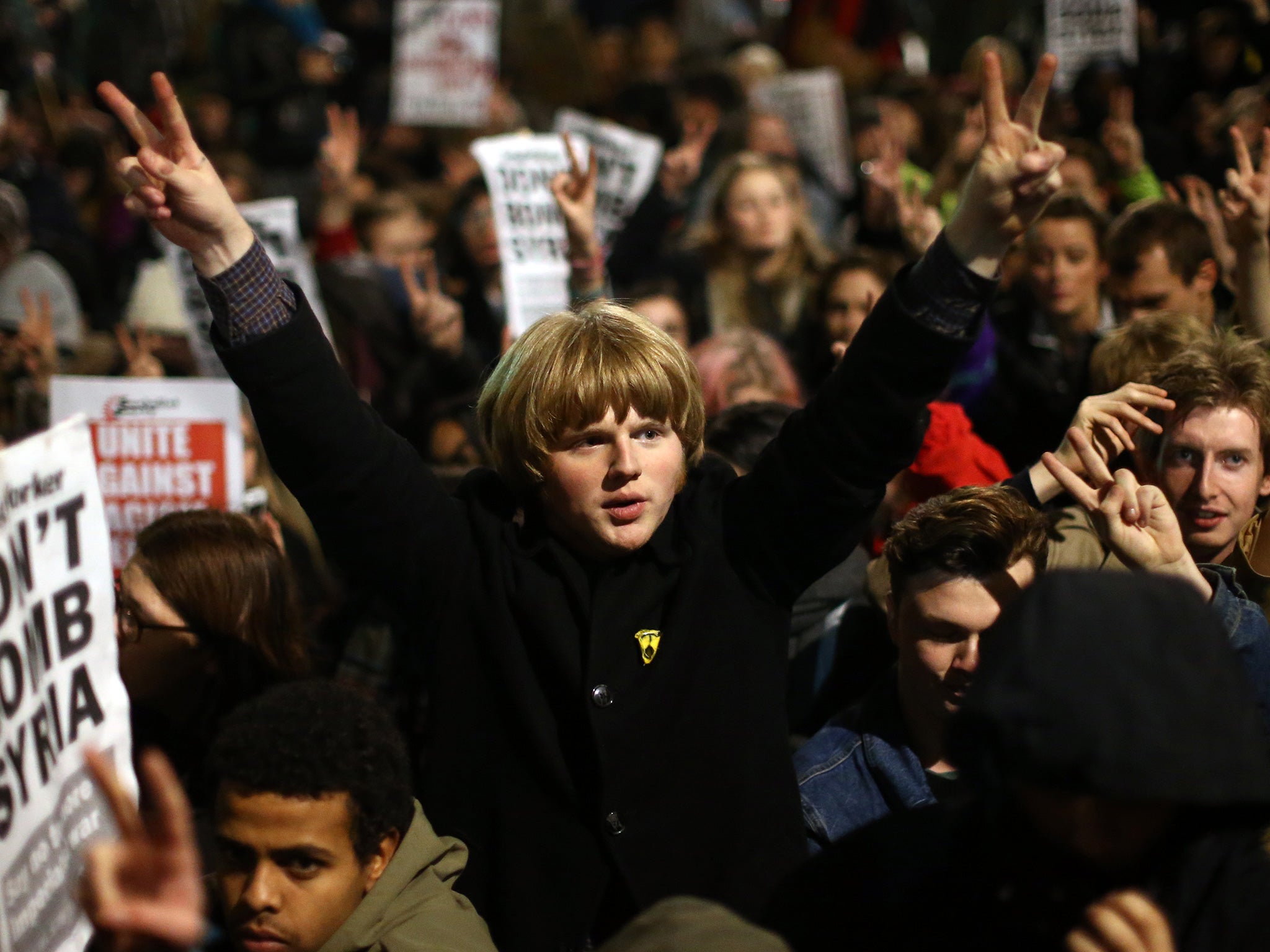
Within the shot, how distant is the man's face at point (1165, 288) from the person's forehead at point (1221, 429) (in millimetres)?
1377

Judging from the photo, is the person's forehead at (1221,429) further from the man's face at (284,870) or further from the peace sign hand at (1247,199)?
the man's face at (284,870)

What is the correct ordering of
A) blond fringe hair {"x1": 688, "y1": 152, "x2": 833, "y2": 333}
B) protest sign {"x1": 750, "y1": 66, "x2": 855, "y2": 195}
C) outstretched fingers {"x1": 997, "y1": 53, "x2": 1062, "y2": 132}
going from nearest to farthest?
1. outstretched fingers {"x1": 997, "y1": 53, "x2": 1062, "y2": 132}
2. blond fringe hair {"x1": 688, "y1": 152, "x2": 833, "y2": 333}
3. protest sign {"x1": 750, "y1": 66, "x2": 855, "y2": 195}

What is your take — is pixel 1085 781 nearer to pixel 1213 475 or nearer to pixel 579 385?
pixel 579 385

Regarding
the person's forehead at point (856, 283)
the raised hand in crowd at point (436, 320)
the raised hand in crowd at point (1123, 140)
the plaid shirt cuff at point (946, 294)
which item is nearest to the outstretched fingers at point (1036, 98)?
the plaid shirt cuff at point (946, 294)

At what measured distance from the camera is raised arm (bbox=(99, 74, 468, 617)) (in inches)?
93.4

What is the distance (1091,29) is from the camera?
8.00m

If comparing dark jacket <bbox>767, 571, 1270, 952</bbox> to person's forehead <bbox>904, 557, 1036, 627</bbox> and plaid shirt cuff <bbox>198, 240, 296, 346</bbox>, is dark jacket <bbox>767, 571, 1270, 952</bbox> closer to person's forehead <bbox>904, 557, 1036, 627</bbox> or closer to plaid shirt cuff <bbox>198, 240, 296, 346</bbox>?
person's forehead <bbox>904, 557, 1036, 627</bbox>

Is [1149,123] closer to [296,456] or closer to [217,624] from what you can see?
[217,624]

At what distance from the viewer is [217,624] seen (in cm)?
344

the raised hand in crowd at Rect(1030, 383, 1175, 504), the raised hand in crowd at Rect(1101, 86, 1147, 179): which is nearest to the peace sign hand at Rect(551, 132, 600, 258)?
the raised hand in crowd at Rect(1030, 383, 1175, 504)

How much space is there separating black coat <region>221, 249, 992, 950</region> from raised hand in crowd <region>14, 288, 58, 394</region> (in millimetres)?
3534

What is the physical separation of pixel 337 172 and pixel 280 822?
571 centimetres

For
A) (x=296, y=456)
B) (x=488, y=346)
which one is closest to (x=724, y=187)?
(x=488, y=346)

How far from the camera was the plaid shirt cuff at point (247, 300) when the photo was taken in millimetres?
2371
